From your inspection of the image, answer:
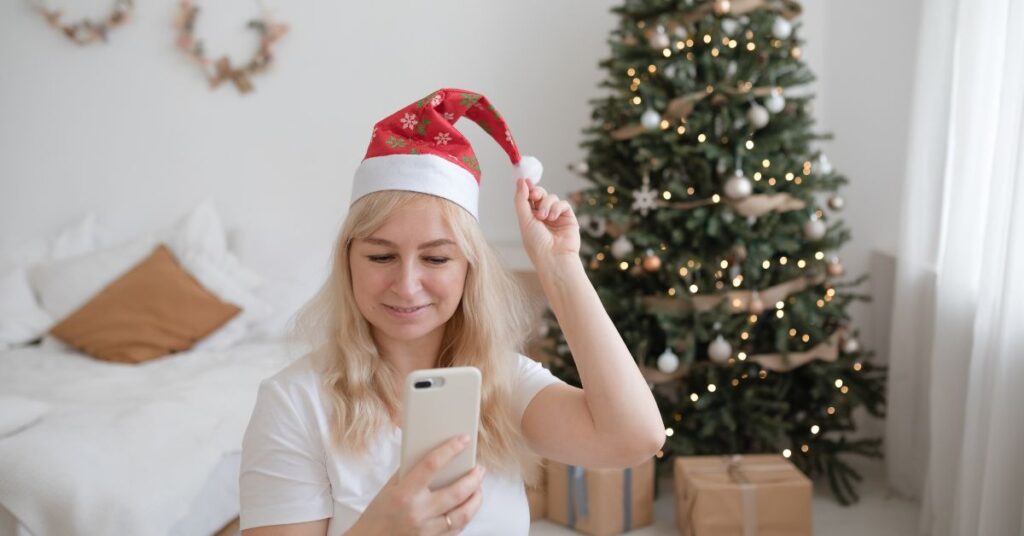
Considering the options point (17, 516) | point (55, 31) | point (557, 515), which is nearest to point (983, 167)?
point (557, 515)

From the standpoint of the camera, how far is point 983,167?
266cm

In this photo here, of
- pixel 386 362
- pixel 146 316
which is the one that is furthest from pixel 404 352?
pixel 146 316

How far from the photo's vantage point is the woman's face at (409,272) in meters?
1.33

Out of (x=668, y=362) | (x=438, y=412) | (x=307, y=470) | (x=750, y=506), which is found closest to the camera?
(x=438, y=412)

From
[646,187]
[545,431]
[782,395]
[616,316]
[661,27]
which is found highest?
[661,27]

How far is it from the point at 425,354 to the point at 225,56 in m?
2.93

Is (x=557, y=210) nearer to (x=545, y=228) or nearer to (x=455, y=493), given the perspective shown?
(x=545, y=228)

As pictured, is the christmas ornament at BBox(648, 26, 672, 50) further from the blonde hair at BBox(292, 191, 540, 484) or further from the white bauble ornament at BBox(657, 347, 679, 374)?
the blonde hair at BBox(292, 191, 540, 484)

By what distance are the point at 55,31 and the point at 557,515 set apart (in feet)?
10.2

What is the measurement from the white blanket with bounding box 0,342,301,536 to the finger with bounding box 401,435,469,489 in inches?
24.0

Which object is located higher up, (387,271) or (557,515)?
(387,271)

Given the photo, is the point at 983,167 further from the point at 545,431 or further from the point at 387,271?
the point at 387,271

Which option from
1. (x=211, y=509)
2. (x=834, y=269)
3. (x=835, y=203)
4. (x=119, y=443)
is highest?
(x=835, y=203)

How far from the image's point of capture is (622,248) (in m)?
2.96
